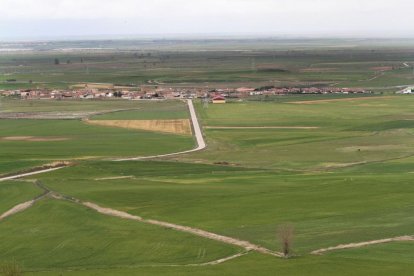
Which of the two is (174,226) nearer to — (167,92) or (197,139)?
(197,139)

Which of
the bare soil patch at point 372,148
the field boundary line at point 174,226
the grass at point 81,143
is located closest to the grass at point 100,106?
the grass at point 81,143

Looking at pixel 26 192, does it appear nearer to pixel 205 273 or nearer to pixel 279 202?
pixel 279 202

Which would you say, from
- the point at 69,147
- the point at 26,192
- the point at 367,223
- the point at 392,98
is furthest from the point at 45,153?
the point at 392,98

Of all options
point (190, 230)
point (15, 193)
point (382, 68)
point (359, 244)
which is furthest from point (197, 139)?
point (382, 68)

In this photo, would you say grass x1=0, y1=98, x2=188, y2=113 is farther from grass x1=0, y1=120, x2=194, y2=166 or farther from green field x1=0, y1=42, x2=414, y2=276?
grass x1=0, y1=120, x2=194, y2=166

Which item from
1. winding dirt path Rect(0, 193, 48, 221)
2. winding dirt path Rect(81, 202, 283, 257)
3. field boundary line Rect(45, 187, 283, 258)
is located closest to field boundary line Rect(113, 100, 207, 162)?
field boundary line Rect(45, 187, 283, 258)

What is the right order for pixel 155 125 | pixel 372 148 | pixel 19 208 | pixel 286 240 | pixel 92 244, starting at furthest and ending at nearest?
1. pixel 155 125
2. pixel 372 148
3. pixel 19 208
4. pixel 92 244
5. pixel 286 240
